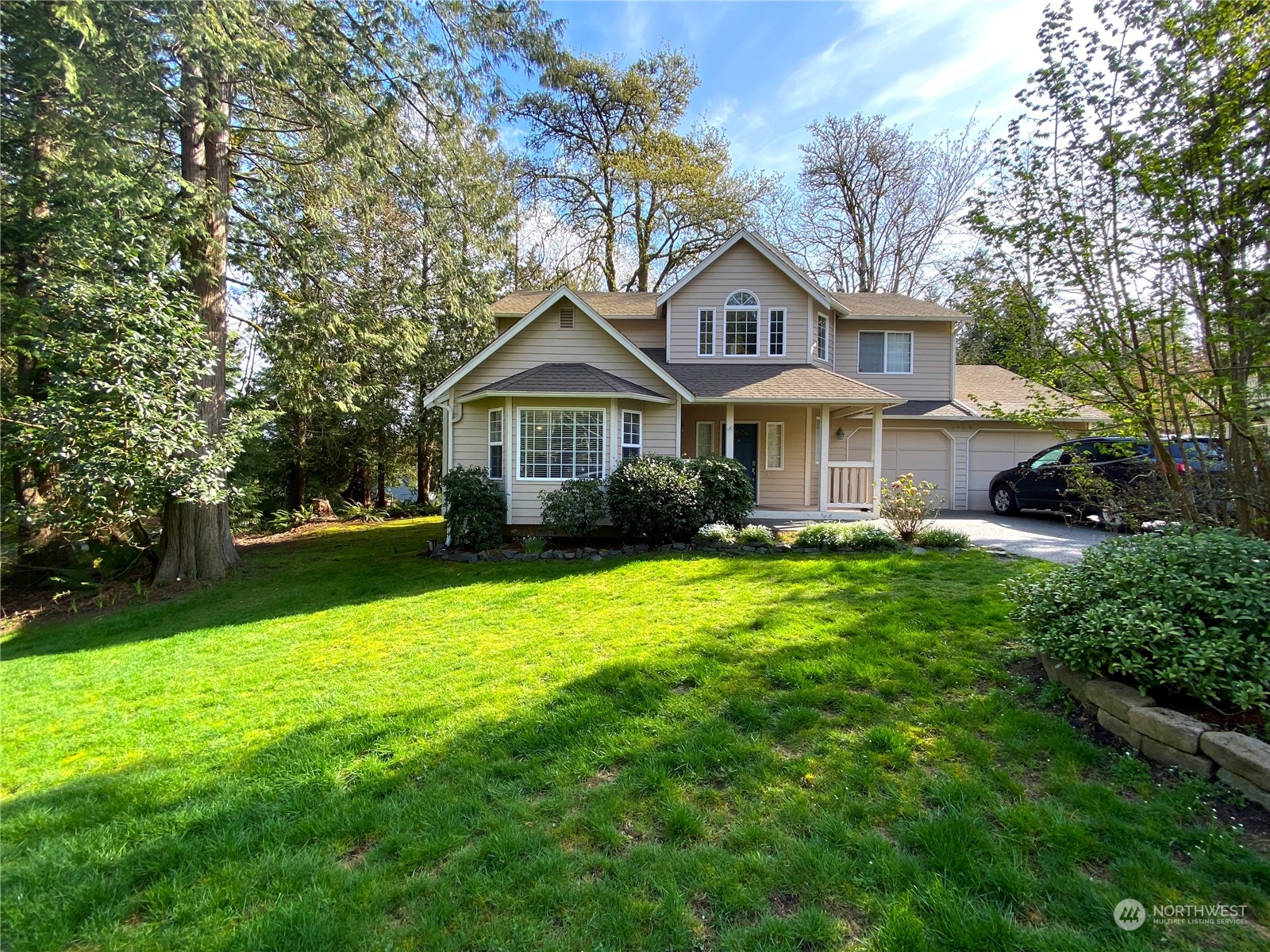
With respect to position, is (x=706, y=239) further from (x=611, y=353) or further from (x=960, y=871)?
(x=960, y=871)

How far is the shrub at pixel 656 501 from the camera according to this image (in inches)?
386

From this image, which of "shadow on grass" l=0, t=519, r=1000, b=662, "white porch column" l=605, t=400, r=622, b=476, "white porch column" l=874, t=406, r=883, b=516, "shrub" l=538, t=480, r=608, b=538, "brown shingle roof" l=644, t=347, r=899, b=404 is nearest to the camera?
"shadow on grass" l=0, t=519, r=1000, b=662

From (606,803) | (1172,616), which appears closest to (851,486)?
(1172,616)

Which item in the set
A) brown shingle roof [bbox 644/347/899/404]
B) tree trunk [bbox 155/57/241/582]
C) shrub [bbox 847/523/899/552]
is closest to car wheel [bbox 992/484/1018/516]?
brown shingle roof [bbox 644/347/899/404]

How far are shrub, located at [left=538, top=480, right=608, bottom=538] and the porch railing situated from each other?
5.62 meters

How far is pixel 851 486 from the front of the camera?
41.5ft

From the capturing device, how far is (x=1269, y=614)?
3246 millimetres

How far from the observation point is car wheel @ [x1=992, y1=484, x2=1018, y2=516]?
13.2m

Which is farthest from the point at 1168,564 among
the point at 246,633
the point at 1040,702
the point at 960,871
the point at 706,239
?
the point at 706,239

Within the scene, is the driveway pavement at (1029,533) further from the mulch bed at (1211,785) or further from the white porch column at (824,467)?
the mulch bed at (1211,785)

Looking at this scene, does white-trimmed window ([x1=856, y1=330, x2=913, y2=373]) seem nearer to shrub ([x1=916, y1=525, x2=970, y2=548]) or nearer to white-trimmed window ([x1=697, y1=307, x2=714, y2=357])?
white-trimmed window ([x1=697, y1=307, x2=714, y2=357])

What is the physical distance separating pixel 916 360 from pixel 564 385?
10.9 m

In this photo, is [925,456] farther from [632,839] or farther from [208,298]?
[208,298]

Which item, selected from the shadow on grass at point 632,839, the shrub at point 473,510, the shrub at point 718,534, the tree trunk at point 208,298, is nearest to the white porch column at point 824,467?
the shrub at point 718,534
